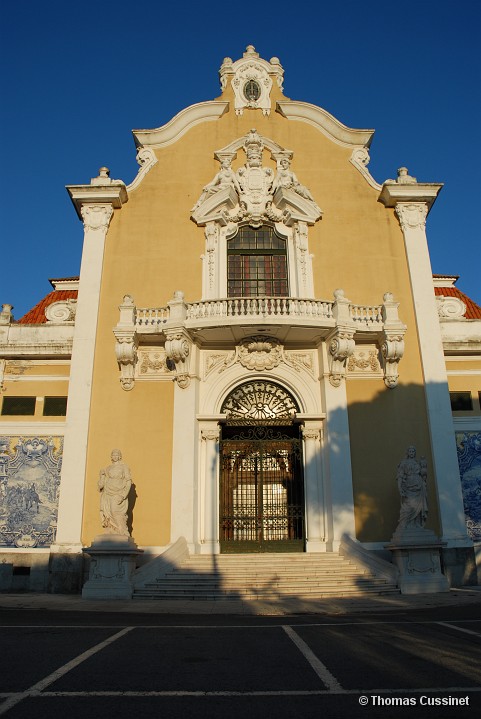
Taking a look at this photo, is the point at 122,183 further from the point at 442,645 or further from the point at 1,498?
the point at 442,645

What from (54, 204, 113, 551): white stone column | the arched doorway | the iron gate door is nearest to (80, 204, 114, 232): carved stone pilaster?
(54, 204, 113, 551): white stone column

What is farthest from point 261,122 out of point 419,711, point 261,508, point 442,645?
point 419,711

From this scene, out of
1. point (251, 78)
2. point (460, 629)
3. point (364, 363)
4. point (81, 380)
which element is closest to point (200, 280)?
point (81, 380)

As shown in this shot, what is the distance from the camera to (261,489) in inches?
616

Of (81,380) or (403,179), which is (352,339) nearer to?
(403,179)

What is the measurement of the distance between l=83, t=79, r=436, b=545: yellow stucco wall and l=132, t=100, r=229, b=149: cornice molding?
268 millimetres

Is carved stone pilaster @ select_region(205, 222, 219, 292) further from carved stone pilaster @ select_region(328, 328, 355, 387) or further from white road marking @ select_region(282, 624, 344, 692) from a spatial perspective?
white road marking @ select_region(282, 624, 344, 692)

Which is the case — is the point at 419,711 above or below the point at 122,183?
below

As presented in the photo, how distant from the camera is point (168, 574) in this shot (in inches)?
502

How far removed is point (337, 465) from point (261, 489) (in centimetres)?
227

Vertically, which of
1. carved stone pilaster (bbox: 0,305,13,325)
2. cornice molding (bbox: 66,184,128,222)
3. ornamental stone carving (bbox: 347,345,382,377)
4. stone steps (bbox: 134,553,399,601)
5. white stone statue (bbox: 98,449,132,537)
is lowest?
stone steps (bbox: 134,553,399,601)

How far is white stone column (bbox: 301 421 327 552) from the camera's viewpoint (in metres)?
14.8

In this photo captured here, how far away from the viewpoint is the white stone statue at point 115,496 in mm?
12734

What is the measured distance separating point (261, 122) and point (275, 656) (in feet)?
56.3
